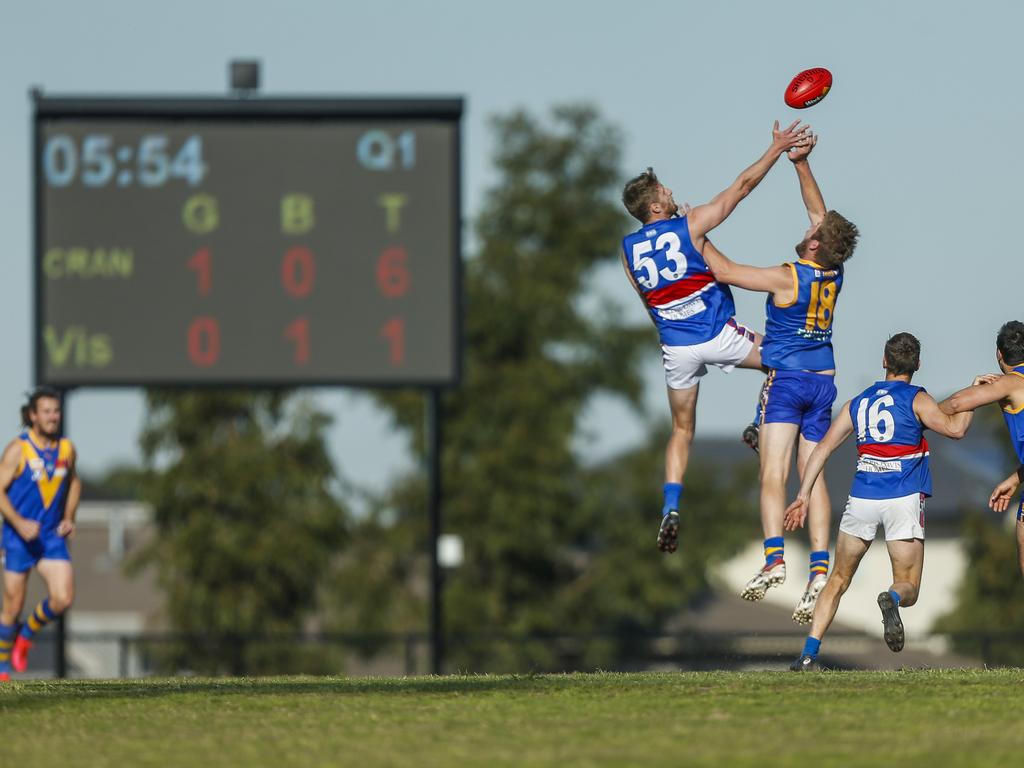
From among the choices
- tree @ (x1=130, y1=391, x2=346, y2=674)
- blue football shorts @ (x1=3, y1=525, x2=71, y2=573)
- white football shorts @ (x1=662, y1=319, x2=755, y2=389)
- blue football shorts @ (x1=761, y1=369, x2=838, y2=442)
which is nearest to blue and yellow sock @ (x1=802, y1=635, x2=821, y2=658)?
blue football shorts @ (x1=761, y1=369, x2=838, y2=442)

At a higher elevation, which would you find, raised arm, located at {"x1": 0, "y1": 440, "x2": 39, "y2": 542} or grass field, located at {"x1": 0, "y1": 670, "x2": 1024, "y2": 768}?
raised arm, located at {"x1": 0, "y1": 440, "x2": 39, "y2": 542}

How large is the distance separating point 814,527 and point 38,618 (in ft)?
19.0

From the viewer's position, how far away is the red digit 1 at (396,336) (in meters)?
19.2

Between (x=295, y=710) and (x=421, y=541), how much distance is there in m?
34.7

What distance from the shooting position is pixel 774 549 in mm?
12023

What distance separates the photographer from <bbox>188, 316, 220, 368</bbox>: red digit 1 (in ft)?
63.4

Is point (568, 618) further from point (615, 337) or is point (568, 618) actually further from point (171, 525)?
point (171, 525)

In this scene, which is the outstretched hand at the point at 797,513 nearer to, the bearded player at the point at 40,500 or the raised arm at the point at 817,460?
the raised arm at the point at 817,460

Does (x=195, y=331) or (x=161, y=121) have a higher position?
(x=161, y=121)

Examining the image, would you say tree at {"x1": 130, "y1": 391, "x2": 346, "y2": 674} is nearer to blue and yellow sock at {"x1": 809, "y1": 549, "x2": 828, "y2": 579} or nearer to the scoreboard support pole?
the scoreboard support pole

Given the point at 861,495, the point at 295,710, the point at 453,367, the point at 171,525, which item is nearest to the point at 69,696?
the point at 295,710

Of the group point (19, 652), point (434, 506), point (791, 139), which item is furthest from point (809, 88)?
point (434, 506)

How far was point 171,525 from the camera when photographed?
41.5 meters

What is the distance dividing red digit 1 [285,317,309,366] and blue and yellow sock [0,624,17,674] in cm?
527
